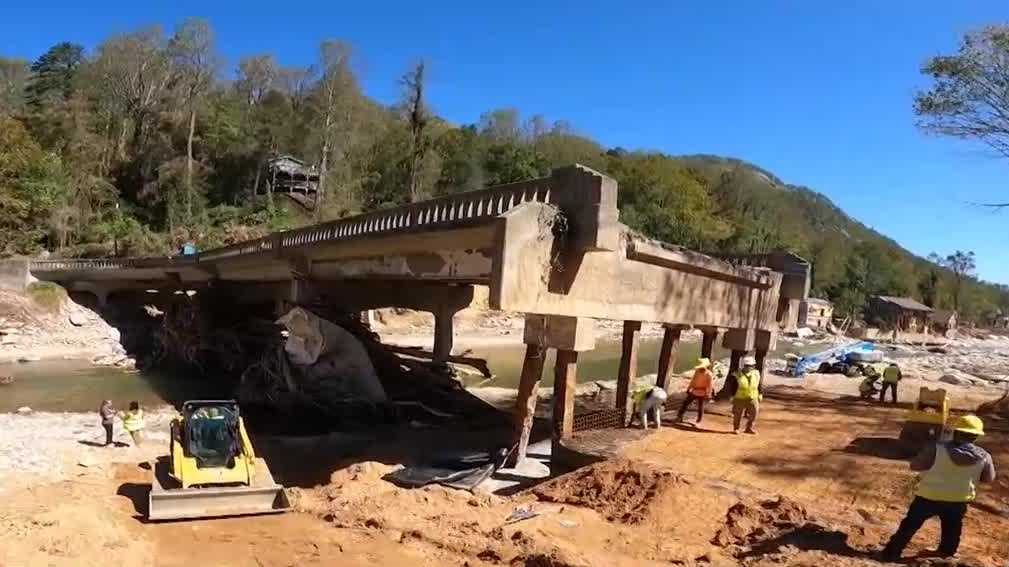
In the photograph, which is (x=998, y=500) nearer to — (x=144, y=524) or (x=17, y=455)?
(x=144, y=524)

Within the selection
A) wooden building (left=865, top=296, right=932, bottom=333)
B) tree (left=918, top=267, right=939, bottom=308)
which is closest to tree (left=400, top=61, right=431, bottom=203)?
wooden building (left=865, top=296, right=932, bottom=333)

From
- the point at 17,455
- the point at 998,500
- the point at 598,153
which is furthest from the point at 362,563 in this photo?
the point at 598,153

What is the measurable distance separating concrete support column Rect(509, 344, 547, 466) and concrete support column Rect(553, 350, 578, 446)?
427 millimetres

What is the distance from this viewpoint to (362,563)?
846 cm

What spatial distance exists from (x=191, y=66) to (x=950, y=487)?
5580cm

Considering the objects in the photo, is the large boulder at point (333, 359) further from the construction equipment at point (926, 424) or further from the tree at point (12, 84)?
the tree at point (12, 84)

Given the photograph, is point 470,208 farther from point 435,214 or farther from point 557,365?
point 557,365

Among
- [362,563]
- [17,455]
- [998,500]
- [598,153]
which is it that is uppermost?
[598,153]

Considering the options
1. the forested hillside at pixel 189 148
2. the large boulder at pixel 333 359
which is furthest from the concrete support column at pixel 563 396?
the forested hillside at pixel 189 148

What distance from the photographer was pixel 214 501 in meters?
10.3

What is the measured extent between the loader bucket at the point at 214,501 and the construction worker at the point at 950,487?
334 inches

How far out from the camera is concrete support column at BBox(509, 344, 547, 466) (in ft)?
39.1

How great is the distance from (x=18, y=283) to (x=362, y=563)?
3422 cm

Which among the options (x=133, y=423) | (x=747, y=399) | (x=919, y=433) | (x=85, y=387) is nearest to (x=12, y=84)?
(x=85, y=387)
